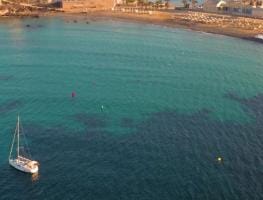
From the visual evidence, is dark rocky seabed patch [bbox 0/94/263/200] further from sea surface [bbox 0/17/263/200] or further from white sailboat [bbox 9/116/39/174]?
white sailboat [bbox 9/116/39/174]

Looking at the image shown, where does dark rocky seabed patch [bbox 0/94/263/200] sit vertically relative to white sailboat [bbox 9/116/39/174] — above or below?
below

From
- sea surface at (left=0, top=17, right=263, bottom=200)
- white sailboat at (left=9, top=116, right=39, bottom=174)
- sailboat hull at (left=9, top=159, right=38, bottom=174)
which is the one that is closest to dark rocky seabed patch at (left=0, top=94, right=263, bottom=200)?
sea surface at (left=0, top=17, right=263, bottom=200)

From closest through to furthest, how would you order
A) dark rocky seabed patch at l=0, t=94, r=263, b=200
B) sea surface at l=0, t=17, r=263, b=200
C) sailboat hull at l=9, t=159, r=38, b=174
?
dark rocky seabed patch at l=0, t=94, r=263, b=200 → sea surface at l=0, t=17, r=263, b=200 → sailboat hull at l=9, t=159, r=38, b=174

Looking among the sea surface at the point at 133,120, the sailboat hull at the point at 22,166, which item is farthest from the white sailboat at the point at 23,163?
the sea surface at the point at 133,120

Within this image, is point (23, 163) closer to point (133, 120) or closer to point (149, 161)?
point (149, 161)

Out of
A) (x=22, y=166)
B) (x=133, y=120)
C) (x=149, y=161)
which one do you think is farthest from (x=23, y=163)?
(x=133, y=120)

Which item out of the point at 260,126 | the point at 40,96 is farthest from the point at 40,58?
the point at 260,126
